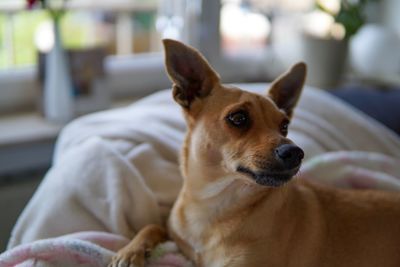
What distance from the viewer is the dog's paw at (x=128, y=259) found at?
1234 mm

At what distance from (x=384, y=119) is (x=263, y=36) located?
2.70 feet

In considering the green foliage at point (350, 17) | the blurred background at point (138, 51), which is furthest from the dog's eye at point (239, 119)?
the green foliage at point (350, 17)

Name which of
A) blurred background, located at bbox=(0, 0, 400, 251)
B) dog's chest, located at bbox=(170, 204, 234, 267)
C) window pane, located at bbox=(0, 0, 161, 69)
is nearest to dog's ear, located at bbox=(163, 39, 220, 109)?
dog's chest, located at bbox=(170, 204, 234, 267)

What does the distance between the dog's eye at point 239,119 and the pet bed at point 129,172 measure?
0.34 meters

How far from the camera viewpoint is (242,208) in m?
1.28

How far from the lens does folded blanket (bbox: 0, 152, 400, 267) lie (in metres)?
1.22

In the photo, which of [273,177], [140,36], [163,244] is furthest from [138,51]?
[273,177]

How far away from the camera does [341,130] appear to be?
1.86 meters

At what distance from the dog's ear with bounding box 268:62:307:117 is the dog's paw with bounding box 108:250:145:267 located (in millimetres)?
482

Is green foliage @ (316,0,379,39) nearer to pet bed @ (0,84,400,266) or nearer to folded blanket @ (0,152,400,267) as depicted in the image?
pet bed @ (0,84,400,266)

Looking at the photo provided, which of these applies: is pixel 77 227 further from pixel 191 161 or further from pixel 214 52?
pixel 214 52

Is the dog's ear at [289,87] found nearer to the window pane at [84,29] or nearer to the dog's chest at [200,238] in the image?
the dog's chest at [200,238]

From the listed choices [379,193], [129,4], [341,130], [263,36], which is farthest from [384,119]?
[129,4]

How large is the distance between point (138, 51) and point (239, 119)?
1308 mm
